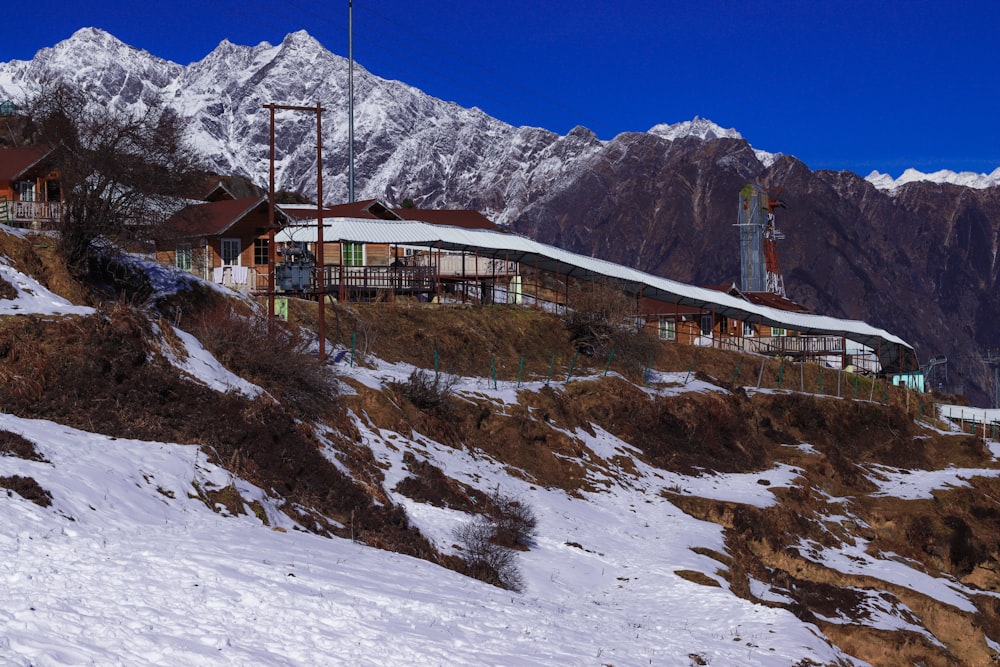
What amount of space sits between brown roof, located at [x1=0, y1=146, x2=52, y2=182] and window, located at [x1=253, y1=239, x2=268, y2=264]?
10.3 metres

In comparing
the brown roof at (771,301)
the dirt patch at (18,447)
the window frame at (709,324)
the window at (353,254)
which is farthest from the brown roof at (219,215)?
the brown roof at (771,301)

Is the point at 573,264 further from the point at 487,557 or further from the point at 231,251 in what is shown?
the point at 487,557

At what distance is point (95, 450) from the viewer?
19.1m

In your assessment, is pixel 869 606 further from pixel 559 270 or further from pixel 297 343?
pixel 559 270

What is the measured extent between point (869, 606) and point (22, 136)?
2648 inches

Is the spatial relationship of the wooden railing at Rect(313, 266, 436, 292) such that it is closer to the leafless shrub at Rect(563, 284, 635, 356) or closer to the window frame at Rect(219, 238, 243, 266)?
the window frame at Rect(219, 238, 243, 266)

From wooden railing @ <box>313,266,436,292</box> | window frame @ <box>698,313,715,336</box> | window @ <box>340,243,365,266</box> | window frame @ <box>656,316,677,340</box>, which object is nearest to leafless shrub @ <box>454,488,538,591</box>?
wooden railing @ <box>313,266,436,292</box>

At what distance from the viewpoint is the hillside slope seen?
45.8ft

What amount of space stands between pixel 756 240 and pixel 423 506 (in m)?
85.8

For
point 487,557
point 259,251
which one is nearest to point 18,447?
point 487,557

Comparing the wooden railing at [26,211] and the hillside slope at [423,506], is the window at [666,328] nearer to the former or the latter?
the hillside slope at [423,506]

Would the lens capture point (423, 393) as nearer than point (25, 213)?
→ Yes

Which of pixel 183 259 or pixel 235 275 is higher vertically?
pixel 183 259

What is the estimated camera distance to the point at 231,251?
52.2 m
